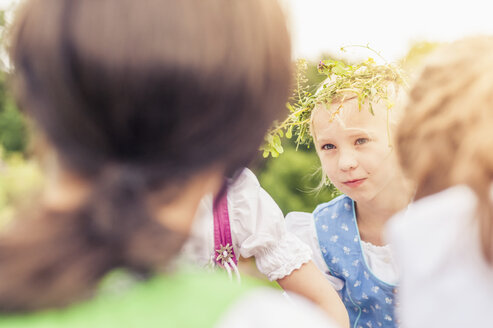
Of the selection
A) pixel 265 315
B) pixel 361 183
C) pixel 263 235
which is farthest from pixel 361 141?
pixel 265 315

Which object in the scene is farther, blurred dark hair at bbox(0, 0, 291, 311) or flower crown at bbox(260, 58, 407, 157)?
flower crown at bbox(260, 58, 407, 157)

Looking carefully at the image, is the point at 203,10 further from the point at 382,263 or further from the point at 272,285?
the point at 382,263

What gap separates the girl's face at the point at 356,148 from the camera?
5.12 feet

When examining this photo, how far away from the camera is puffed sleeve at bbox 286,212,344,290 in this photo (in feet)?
5.57

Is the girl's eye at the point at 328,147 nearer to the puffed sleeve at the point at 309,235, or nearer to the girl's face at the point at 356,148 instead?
the girl's face at the point at 356,148

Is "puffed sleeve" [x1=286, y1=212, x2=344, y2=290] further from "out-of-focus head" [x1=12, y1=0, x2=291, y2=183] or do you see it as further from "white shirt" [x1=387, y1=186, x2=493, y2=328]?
"out-of-focus head" [x1=12, y1=0, x2=291, y2=183]

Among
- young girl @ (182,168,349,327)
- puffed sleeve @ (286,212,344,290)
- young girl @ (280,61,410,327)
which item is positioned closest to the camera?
young girl @ (182,168,349,327)

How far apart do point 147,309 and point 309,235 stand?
128cm

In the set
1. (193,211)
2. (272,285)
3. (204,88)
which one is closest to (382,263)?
(272,285)

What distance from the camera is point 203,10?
0.57m

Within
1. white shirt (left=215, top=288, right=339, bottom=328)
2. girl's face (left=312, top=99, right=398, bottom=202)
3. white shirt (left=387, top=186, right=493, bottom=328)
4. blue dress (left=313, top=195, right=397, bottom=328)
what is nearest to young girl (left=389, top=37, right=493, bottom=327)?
white shirt (left=387, top=186, right=493, bottom=328)

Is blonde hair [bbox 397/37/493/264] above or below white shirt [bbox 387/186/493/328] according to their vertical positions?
above

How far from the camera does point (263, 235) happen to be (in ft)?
4.50

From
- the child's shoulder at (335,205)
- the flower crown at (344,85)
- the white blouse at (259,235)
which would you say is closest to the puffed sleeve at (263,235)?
the white blouse at (259,235)
